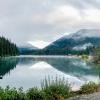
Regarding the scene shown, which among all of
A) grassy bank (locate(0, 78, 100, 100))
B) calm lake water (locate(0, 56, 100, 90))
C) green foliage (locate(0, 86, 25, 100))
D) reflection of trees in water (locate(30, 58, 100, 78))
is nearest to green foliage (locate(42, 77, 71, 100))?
grassy bank (locate(0, 78, 100, 100))

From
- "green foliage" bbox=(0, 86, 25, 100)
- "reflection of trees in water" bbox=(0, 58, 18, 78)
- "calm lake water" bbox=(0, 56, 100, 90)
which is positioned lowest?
"calm lake water" bbox=(0, 56, 100, 90)

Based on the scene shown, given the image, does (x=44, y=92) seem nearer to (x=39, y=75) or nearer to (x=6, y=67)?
(x=39, y=75)

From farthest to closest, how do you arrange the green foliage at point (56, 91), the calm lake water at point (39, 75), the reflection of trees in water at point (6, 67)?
the reflection of trees in water at point (6, 67) < the calm lake water at point (39, 75) < the green foliage at point (56, 91)

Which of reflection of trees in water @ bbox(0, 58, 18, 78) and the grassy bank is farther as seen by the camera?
reflection of trees in water @ bbox(0, 58, 18, 78)

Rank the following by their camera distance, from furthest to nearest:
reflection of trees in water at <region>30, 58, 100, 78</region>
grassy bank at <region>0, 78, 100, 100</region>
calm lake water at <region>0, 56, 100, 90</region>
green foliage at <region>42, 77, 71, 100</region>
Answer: reflection of trees in water at <region>30, 58, 100, 78</region> < calm lake water at <region>0, 56, 100, 90</region> < green foliage at <region>42, 77, 71, 100</region> < grassy bank at <region>0, 78, 100, 100</region>

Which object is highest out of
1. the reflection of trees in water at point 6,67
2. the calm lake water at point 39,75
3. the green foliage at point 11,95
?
the green foliage at point 11,95

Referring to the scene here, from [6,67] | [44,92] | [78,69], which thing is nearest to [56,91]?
[44,92]

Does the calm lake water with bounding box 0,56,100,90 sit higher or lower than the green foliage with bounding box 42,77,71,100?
lower

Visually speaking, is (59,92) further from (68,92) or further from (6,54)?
(6,54)

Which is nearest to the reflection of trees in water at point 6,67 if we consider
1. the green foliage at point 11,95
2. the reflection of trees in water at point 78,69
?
the reflection of trees in water at point 78,69

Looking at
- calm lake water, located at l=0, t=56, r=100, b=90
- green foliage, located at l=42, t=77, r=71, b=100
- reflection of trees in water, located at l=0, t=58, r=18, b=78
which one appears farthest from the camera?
reflection of trees in water, located at l=0, t=58, r=18, b=78

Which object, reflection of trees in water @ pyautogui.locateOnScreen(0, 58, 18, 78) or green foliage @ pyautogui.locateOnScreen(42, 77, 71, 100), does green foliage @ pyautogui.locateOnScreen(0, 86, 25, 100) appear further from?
reflection of trees in water @ pyautogui.locateOnScreen(0, 58, 18, 78)

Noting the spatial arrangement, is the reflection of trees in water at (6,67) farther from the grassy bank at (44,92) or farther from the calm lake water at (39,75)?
the grassy bank at (44,92)

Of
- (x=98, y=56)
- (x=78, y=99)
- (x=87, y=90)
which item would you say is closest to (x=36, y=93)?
(x=78, y=99)
